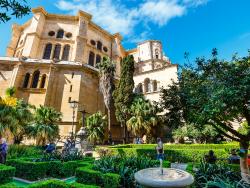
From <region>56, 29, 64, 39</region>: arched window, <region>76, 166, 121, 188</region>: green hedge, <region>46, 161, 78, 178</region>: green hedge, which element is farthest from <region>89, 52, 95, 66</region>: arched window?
<region>76, 166, 121, 188</region>: green hedge

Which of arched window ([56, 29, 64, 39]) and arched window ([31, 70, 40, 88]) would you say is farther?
arched window ([56, 29, 64, 39])

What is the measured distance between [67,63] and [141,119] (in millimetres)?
15157

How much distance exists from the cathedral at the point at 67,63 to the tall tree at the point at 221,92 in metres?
13.1

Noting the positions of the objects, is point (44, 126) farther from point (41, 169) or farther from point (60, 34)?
point (60, 34)

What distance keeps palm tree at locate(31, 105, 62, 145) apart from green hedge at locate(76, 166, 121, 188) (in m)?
13.3

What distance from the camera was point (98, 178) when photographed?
6.25 m

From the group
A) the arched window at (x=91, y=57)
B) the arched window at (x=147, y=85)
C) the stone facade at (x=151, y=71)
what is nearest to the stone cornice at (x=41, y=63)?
the arched window at (x=91, y=57)

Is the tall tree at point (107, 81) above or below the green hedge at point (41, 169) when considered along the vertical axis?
above

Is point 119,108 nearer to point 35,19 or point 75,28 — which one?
point 75,28

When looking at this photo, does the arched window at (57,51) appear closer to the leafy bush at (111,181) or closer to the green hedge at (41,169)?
the green hedge at (41,169)

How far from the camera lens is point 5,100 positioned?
49.5ft

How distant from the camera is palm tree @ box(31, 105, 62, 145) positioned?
1800 centimetres

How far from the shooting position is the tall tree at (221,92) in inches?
270

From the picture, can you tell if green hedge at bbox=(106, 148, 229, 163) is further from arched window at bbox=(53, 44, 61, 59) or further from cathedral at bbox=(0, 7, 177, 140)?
arched window at bbox=(53, 44, 61, 59)
